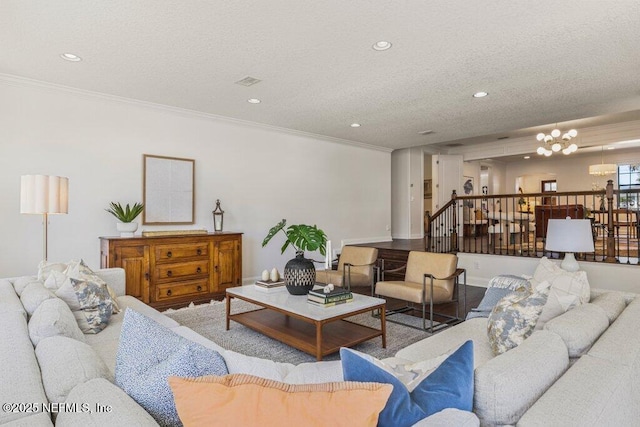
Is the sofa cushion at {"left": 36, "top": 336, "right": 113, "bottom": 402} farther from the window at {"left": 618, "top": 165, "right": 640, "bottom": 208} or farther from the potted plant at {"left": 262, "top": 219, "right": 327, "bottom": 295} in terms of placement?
the window at {"left": 618, "top": 165, "right": 640, "bottom": 208}

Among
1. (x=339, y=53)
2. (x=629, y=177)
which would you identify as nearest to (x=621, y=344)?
(x=339, y=53)

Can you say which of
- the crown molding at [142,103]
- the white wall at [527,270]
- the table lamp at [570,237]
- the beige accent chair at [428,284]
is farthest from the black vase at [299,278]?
the white wall at [527,270]

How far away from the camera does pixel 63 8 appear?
8.54 feet

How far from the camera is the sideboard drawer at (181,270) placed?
4359 mm

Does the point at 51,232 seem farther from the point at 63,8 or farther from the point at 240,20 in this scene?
the point at 240,20

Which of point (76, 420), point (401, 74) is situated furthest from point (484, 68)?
point (76, 420)

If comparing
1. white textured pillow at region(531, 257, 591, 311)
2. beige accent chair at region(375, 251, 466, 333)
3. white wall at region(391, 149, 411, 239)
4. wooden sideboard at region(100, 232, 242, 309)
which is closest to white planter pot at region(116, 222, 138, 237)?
wooden sideboard at region(100, 232, 242, 309)

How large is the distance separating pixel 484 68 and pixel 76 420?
163 inches

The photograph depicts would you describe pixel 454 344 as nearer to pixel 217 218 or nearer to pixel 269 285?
pixel 269 285

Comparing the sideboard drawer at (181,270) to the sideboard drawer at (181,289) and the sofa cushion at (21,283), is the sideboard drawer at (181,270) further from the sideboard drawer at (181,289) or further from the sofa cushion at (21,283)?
the sofa cushion at (21,283)

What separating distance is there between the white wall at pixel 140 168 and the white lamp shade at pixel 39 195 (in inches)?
50.0

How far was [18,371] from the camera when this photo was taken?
120 centimetres

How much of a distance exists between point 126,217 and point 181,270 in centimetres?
92

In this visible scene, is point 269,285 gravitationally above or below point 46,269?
below
